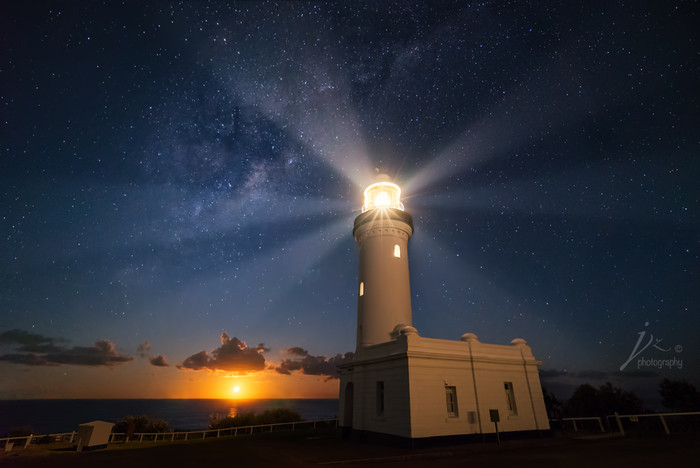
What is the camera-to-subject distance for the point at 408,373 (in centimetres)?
1464

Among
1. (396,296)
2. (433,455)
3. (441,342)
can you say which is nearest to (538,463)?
(433,455)

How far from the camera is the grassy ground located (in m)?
10.9

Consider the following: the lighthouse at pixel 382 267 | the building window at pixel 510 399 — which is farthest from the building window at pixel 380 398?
the building window at pixel 510 399

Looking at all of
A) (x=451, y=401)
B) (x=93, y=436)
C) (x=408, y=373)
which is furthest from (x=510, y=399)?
(x=93, y=436)

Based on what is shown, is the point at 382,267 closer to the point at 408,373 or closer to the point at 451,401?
the point at 408,373

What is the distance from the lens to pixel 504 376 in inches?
685

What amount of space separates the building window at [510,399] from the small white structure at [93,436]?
64.7 ft

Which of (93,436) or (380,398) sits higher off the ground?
(380,398)

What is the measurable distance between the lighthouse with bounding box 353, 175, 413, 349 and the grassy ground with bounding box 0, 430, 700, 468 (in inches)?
245

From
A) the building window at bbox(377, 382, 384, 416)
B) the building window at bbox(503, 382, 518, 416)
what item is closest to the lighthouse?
the building window at bbox(377, 382, 384, 416)

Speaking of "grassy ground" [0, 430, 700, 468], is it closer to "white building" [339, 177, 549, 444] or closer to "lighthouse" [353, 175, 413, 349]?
"white building" [339, 177, 549, 444]

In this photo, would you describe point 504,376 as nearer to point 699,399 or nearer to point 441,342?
point 441,342

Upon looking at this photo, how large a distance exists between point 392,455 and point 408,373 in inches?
127

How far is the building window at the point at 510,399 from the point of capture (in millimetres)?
17047
